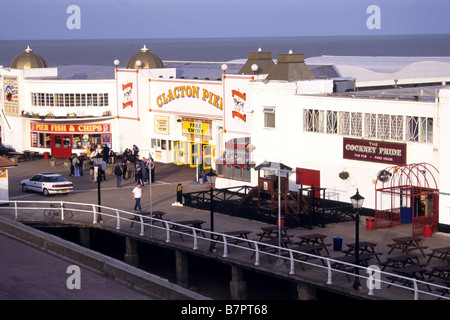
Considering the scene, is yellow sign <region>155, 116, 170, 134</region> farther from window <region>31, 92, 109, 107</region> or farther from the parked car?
the parked car

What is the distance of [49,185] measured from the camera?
40.0m

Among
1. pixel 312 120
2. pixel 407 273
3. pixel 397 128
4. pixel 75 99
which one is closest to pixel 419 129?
pixel 397 128

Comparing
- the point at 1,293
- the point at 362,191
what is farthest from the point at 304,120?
the point at 1,293

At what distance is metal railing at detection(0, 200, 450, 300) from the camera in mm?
22731

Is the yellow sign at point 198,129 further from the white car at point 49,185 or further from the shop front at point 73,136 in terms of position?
the white car at point 49,185

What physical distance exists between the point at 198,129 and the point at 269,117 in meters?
9.86

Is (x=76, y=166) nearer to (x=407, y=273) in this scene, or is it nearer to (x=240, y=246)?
(x=240, y=246)

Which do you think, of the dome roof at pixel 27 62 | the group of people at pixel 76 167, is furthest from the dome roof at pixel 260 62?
the dome roof at pixel 27 62

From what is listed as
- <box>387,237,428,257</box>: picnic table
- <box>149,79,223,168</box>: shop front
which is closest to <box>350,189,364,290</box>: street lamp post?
<box>387,237,428,257</box>: picnic table

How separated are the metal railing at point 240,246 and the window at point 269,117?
25.9ft

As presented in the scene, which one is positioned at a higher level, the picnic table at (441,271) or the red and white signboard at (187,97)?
the red and white signboard at (187,97)

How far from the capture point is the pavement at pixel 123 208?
933 inches
